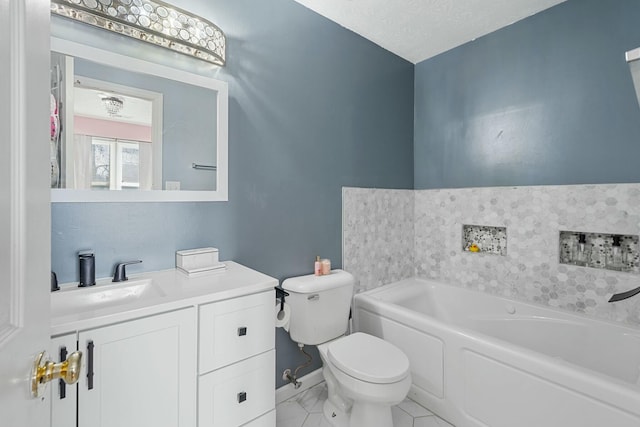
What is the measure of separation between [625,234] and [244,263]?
2.29 meters

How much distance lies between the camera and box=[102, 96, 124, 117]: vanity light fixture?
4.42 feet

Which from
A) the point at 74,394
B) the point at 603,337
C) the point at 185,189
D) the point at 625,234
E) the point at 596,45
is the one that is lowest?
the point at 603,337

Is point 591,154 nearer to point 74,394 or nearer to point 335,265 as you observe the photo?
point 335,265

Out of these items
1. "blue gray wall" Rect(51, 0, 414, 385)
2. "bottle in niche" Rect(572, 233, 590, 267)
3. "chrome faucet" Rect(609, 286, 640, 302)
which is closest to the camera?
"chrome faucet" Rect(609, 286, 640, 302)

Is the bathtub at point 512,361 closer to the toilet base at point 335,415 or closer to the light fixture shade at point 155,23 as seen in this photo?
the toilet base at point 335,415

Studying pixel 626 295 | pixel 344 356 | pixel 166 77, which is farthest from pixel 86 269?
pixel 626 295

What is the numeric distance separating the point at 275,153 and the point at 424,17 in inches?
58.8

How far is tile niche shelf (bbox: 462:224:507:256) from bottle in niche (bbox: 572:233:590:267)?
1.38 ft

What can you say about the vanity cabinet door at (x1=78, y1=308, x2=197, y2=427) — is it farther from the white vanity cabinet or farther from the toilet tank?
the toilet tank

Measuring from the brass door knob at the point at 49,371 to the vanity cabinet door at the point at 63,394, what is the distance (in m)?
0.42

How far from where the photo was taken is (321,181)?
2170mm

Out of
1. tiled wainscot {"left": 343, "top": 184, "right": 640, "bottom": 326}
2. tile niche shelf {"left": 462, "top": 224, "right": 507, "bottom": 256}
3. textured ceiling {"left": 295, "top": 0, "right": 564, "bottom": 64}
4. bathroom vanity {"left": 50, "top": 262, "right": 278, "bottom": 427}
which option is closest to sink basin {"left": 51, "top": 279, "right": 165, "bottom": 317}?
bathroom vanity {"left": 50, "top": 262, "right": 278, "bottom": 427}

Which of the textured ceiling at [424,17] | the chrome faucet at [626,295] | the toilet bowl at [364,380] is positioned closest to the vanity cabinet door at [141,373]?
the toilet bowl at [364,380]

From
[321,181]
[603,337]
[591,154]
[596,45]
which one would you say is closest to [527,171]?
[591,154]
